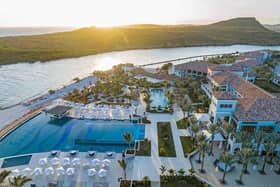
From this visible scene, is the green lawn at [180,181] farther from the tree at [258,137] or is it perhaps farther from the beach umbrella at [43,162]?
the beach umbrella at [43,162]

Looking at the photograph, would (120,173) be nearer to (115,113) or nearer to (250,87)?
(115,113)

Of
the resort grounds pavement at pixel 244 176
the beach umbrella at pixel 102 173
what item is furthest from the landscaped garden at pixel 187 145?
the beach umbrella at pixel 102 173

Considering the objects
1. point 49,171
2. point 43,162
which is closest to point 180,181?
point 49,171

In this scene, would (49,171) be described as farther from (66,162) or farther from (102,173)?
(102,173)

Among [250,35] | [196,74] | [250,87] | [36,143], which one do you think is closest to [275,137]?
[250,87]

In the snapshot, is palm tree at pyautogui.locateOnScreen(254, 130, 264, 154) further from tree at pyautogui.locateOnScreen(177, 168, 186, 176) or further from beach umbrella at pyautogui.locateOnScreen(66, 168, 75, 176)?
beach umbrella at pyautogui.locateOnScreen(66, 168, 75, 176)
